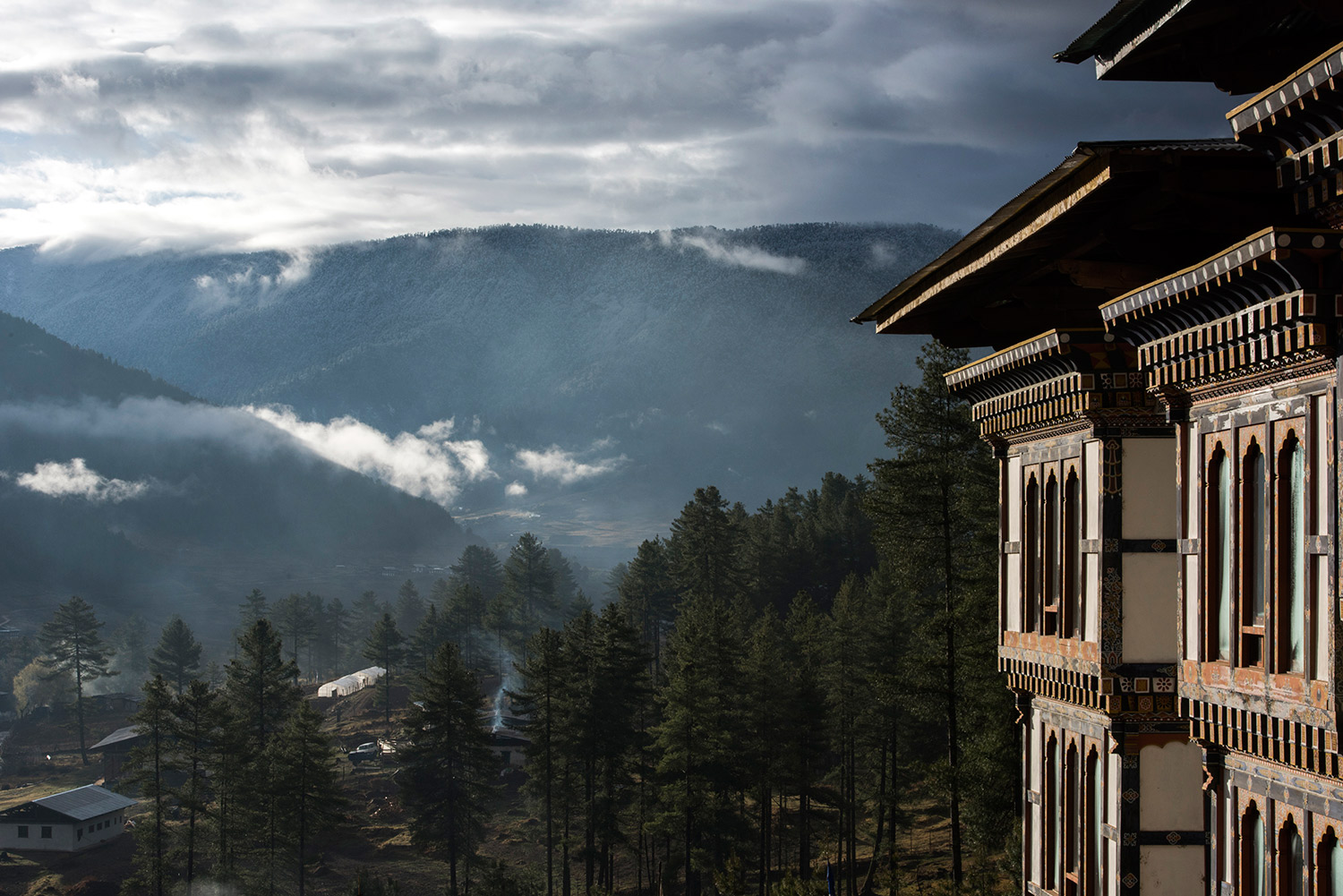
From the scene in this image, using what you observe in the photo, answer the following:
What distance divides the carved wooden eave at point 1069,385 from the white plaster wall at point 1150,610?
1704 millimetres

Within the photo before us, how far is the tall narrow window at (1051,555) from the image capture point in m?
15.1

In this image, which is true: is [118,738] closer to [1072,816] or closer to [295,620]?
[295,620]

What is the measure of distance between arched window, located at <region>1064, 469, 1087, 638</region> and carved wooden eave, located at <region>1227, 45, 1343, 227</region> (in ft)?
18.8

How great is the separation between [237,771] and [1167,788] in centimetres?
5254

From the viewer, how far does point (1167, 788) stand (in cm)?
1344

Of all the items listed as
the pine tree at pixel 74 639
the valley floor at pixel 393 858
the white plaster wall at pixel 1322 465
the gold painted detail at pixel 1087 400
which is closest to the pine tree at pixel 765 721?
the valley floor at pixel 393 858

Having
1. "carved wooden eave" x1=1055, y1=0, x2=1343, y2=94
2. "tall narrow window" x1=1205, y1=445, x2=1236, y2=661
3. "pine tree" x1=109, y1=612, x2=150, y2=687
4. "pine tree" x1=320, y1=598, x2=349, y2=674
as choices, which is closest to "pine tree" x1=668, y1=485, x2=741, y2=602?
"carved wooden eave" x1=1055, y1=0, x2=1343, y2=94

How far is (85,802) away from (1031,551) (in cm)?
7481

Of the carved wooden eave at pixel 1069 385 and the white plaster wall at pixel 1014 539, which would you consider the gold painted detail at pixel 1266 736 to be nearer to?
the carved wooden eave at pixel 1069 385

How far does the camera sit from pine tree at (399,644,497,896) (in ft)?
187

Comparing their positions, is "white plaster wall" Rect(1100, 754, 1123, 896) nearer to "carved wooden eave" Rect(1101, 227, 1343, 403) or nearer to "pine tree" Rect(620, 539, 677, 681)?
"carved wooden eave" Rect(1101, 227, 1343, 403)

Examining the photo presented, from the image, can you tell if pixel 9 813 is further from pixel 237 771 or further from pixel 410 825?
pixel 410 825

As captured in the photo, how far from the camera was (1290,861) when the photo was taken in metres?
9.93

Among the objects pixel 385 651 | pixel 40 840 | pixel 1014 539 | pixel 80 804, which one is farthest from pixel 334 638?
pixel 1014 539
